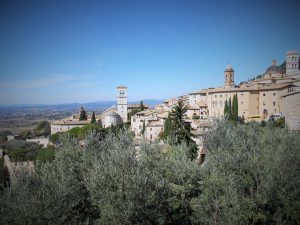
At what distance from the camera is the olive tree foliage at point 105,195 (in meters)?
10.1

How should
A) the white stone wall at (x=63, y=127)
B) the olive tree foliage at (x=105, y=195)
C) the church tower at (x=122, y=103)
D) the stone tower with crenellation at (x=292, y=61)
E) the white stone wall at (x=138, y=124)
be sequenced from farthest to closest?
the white stone wall at (x=63, y=127) → the church tower at (x=122, y=103) → the stone tower with crenellation at (x=292, y=61) → the white stone wall at (x=138, y=124) → the olive tree foliage at (x=105, y=195)

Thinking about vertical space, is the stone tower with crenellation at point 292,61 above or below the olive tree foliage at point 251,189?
above

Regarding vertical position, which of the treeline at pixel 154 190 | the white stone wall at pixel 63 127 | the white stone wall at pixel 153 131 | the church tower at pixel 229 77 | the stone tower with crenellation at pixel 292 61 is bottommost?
the white stone wall at pixel 63 127

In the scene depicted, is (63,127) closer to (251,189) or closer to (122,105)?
(122,105)

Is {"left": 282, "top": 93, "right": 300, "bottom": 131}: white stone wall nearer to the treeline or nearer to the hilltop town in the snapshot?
the hilltop town

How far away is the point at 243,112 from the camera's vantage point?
5278 centimetres

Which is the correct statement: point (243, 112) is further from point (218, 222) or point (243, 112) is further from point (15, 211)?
point (15, 211)

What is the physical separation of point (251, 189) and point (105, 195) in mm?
7405

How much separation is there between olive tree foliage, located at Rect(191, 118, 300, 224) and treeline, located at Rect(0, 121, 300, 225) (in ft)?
0.14

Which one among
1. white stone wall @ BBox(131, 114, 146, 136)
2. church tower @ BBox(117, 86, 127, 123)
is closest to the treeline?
white stone wall @ BBox(131, 114, 146, 136)

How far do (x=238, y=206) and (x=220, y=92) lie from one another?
46.9 m

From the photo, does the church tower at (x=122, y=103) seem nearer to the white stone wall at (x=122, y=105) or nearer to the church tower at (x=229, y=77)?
the white stone wall at (x=122, y=105)

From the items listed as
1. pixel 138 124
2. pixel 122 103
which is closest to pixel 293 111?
pixel 138 124

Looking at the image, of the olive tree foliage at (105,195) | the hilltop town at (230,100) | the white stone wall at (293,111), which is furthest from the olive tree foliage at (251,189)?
the hilltop town at (230,100)
